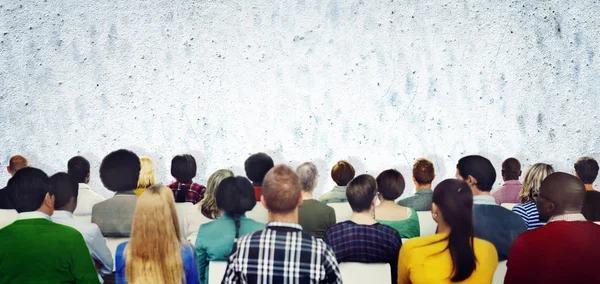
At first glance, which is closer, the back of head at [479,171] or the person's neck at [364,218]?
the person's neck at [364,218]

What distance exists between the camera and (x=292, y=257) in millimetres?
1981

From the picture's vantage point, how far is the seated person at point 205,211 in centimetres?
337

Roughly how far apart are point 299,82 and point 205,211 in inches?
138

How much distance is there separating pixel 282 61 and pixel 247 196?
13.4 feet

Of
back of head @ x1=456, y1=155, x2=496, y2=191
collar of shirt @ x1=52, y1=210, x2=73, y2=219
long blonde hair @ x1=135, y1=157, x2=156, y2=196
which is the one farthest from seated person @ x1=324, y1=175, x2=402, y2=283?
long blonde hair @ x1=135, y1=157, x2=156, y2=196

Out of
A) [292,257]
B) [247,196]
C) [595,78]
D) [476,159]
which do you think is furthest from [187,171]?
[595,78]

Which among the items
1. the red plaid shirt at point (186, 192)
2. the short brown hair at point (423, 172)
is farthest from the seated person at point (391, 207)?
the red plaid shirt at point (186, 192)

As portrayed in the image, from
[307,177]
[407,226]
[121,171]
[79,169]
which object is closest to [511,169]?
[407,226]

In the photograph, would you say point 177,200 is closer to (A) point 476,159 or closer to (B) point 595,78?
(A) point 476,159

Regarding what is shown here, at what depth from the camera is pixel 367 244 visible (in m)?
2.79

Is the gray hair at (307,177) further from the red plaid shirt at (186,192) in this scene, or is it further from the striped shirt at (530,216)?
the striped shirt at (530,216)

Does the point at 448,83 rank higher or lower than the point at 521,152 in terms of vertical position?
higher

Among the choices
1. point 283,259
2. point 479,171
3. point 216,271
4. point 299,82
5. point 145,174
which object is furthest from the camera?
point 299,82

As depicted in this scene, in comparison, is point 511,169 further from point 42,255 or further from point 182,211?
point 42,255
